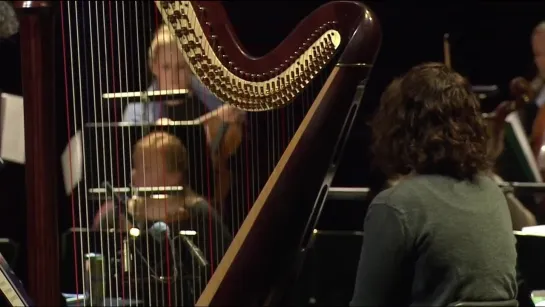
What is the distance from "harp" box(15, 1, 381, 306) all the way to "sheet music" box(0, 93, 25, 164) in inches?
20.0

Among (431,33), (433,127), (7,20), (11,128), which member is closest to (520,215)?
(433,127)

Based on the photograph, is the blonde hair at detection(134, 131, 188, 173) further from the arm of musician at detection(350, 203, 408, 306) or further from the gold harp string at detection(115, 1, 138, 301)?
the arm of musician at detection(350, 203, 408, 306)

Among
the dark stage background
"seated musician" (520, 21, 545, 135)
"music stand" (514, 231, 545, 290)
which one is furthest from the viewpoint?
the dark stage background

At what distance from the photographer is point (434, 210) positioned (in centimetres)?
207

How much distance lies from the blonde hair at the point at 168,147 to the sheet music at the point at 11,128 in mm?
510

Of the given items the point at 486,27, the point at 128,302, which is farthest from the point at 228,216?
the point at 486,27

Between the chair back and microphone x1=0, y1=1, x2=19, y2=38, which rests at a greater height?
microphone x1=0, y1=1, x2=19, y2=38

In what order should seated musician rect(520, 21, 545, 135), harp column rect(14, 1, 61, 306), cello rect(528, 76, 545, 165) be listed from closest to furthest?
harp column rect(14, 1, 61, 306)
cello rect(528, 76, 545, 165)
seated musician rect(520, 21, 545, 135)

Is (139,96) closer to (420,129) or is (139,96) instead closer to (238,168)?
(238,168)

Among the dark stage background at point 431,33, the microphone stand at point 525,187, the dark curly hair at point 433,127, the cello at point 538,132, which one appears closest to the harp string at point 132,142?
the dark curly hair at point 433,127

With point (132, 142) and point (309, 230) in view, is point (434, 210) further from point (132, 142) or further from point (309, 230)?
point (132, 142)

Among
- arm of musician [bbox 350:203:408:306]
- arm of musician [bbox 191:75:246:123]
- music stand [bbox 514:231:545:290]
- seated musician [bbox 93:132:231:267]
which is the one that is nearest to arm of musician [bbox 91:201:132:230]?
seated musician [bbox 93:132:231:267]

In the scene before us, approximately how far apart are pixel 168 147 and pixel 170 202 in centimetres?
16

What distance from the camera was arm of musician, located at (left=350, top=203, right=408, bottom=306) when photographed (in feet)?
6.56
